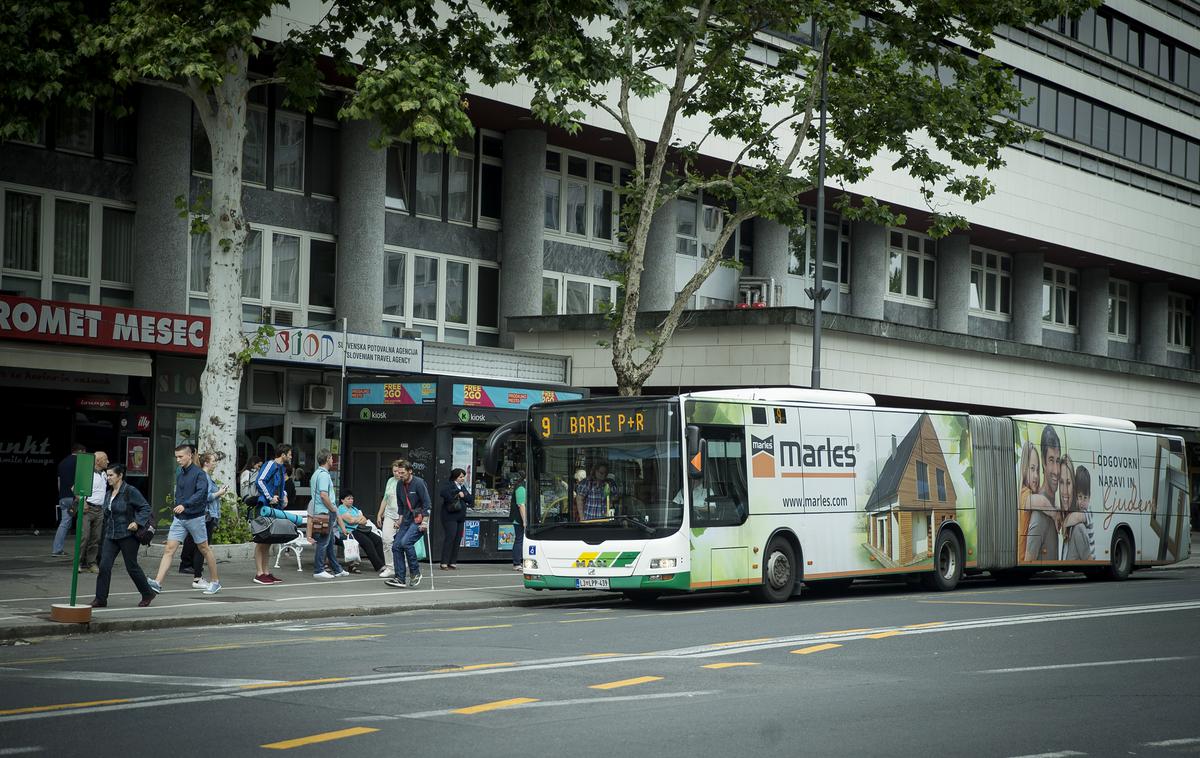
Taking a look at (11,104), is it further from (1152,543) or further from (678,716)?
(1152,543)

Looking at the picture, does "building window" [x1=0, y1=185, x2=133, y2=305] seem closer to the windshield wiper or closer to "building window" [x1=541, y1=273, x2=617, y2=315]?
"building window" [x1=541, y1=273, x2=617, y2=315]

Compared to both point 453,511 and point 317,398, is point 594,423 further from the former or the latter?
point 317,398

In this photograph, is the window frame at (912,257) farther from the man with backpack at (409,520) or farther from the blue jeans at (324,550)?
the man with backpack at (409,520)

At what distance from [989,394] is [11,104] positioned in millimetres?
27838

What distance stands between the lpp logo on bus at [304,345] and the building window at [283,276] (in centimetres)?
71

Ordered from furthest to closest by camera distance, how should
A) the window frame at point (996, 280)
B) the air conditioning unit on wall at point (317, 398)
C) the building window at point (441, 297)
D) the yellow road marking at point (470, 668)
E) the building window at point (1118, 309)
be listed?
the building window at point (1118, 309) < the window frame at point (996, 280) < the building window at point (441, 297) < the air conditioning unit on wall at point (317, 398) < the yellow road marking at point (470, 668)

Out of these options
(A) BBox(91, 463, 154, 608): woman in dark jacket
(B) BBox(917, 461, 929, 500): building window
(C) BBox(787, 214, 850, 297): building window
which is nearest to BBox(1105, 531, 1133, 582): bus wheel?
(B) BBox(917, 461, 929, 500): building window

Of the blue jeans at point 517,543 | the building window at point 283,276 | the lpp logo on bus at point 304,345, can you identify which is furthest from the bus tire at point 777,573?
the building window at point 283,276

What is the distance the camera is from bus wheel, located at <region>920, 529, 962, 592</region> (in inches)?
906

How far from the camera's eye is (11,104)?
72.3 feet

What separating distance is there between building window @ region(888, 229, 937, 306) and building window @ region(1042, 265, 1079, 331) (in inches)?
234

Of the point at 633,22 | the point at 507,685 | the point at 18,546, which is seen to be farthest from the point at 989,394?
the point at 507,685

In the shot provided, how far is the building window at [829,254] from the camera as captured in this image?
1801 inches

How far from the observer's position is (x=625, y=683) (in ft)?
35.4
